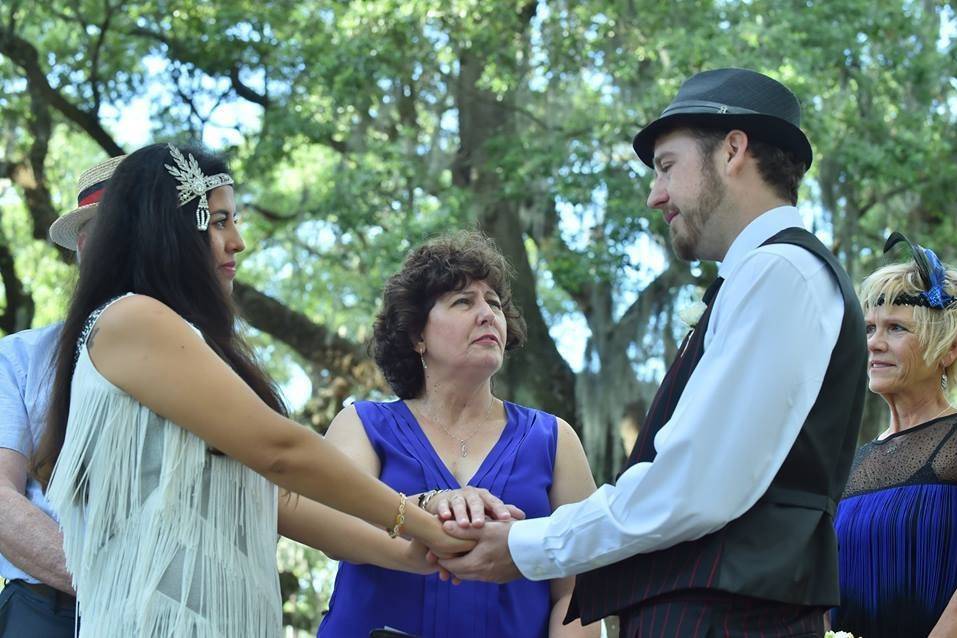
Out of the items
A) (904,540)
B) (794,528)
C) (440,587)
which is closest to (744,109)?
(794,528)

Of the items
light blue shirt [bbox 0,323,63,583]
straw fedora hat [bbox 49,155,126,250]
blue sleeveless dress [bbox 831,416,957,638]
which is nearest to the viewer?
light blue shirt [bbox 0,323,63,583]

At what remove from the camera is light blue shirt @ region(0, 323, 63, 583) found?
143 inches

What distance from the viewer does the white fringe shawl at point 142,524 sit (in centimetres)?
292

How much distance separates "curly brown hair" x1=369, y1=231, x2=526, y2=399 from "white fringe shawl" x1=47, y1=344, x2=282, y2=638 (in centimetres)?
151

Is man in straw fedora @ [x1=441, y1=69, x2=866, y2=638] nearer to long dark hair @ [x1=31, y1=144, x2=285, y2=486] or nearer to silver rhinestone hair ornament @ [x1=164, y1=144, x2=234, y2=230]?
long dark hair @ [x1=31, y1=144, x2=285, y2=486]

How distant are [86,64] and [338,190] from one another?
3420 mm

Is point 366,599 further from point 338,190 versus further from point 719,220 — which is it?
point 338,190

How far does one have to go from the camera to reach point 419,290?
448 centimetres

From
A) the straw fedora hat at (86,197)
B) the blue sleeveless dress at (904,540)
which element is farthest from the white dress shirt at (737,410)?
the straw fedora hat at (86,197)

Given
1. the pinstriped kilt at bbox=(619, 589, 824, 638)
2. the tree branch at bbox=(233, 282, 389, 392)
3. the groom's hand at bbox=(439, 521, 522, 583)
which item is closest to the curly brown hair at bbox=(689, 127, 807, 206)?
the pinstriped kilt at bbox=(619, 589, 824, 638)

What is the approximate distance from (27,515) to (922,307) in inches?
118

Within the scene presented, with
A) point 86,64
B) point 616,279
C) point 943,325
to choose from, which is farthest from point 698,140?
point 86,64

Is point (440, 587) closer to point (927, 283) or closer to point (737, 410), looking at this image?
point (737, 410)

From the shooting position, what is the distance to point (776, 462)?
2.85m
